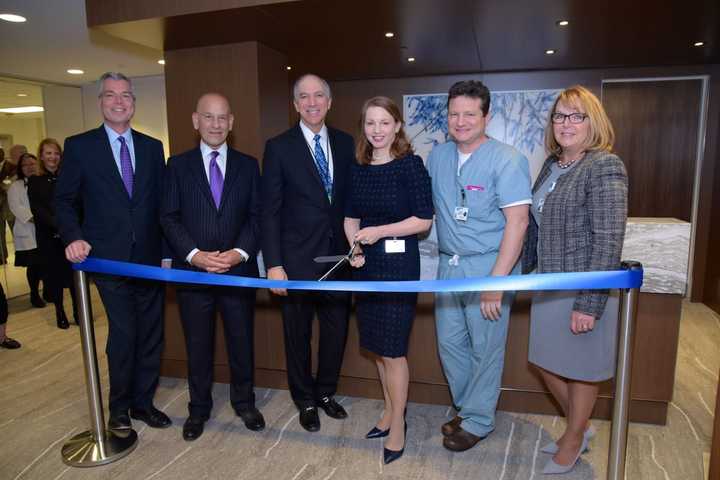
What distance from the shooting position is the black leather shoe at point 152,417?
2.76 meters

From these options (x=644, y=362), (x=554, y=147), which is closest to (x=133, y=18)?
(x=554, y=147)

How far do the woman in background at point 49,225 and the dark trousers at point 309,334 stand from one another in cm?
297

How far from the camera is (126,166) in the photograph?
8.40 ft

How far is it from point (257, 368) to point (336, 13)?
2283 mm

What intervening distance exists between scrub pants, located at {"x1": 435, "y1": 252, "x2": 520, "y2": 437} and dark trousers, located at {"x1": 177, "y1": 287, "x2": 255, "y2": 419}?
1.03 meters

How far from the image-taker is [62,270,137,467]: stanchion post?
242 cm

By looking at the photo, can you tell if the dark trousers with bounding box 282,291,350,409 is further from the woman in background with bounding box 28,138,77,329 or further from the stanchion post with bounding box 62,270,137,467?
the woman in background with bounding box 28,138,77,329

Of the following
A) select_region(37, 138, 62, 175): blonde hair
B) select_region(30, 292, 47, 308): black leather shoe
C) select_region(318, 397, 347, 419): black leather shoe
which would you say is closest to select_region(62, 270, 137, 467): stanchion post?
select_region(318, 397, 347, 419): black leather shoe

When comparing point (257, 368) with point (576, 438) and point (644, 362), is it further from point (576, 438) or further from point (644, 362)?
point (644, 362)

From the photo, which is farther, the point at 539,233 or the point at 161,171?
the point at 161,171

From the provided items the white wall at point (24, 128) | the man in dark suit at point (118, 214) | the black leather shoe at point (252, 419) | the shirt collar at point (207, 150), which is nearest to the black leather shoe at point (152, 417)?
the man in dark suit at point (118, 214)

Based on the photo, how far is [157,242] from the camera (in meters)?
2.68

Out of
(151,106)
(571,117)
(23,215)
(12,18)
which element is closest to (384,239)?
(571,117)

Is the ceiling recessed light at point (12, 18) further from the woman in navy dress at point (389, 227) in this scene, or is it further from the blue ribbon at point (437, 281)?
the woman in navy dress at point (389, 227)
